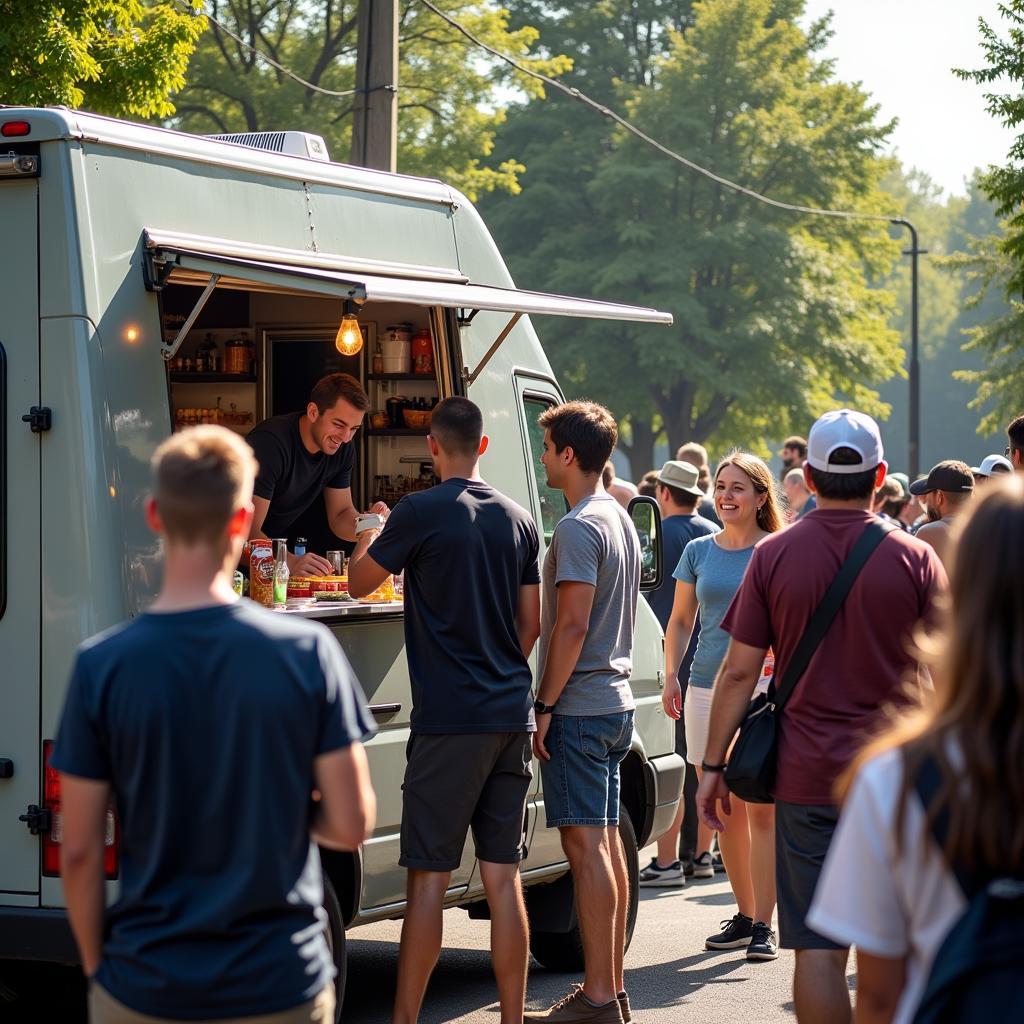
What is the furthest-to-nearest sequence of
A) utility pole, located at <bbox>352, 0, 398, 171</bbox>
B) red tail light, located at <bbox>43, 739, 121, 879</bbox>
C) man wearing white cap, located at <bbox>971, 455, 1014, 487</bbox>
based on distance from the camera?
utility pole, located at <bbox>352, 0, 398, 171</bbox> → man wearing white cap, located at <bbox>971, 455, 1014, 487</bbox> → red tail light, located at <bbox>43, 739, 121, 879</bbox>

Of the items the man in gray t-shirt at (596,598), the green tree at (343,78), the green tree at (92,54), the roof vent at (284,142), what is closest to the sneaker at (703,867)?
the man in gray t-shirt at (596,598)

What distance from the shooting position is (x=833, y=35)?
125 ft

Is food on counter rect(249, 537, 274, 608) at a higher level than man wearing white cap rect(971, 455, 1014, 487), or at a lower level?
lower

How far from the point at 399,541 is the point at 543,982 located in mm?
2505

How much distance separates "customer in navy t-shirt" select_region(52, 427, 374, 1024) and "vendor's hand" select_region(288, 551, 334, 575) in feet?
13.5

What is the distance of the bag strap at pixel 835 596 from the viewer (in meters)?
4.73

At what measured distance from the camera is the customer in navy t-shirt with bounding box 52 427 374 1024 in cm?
297

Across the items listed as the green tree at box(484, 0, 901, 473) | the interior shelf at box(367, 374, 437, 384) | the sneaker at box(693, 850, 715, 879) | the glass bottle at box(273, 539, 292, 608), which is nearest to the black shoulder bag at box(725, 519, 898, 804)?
the glass bottle at box(273, 539, 292, 608)

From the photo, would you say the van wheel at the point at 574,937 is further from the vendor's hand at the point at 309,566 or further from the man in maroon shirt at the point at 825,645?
the man in maroon shirt at the point at 825,645

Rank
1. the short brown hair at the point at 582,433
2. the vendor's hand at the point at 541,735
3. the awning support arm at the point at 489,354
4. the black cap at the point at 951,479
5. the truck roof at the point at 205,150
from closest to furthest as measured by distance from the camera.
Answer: the truck roof at the point at 205,150
the vendor's hand at the point at 541,735
the short brown hair at the point at 582,433
the awning support arm at the point at 489,354
the black cap at the point at 951,479

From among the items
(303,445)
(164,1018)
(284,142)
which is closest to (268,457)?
(303,445)

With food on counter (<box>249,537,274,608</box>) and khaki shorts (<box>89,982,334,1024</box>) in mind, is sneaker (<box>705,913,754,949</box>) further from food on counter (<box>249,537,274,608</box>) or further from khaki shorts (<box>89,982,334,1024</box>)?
khaki shorts (<box>89,982,334,1024</box>)

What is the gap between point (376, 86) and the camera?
13492mm

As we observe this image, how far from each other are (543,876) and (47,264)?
3.26 m
